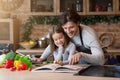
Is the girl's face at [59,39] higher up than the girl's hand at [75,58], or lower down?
higher up

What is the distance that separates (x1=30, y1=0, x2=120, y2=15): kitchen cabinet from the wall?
0.20 metres

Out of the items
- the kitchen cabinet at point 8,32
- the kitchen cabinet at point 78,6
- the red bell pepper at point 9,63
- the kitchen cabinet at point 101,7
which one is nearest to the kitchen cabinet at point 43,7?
the kitchen cabinet at point 78,6

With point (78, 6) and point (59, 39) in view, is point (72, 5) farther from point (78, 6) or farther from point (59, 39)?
point (59, 39)

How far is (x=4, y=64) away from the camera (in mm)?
2645

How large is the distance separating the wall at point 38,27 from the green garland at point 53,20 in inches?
2.9

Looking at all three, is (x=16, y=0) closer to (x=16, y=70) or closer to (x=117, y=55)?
(x=117, y=55)

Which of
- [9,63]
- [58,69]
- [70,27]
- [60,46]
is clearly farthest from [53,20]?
[58,69]

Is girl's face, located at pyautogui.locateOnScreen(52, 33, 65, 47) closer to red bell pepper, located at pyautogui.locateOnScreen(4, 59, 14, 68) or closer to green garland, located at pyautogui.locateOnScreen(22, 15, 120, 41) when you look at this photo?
red bell pepper, located at pyautogui.locateOnScreen(4, 59, 14, 68)

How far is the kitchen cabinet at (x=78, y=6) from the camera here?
4918 millimetres

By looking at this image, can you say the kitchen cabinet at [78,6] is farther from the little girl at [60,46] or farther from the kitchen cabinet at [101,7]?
the little girl at [60,46]

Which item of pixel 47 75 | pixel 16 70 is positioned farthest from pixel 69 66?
pixel 16 70

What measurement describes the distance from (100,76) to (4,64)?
3.13 ft

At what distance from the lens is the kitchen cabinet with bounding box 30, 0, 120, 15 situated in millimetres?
4918


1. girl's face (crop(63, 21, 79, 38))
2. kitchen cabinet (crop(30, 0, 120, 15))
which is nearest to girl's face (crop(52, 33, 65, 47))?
girl's face (crop(63, 21, 79, 38))
